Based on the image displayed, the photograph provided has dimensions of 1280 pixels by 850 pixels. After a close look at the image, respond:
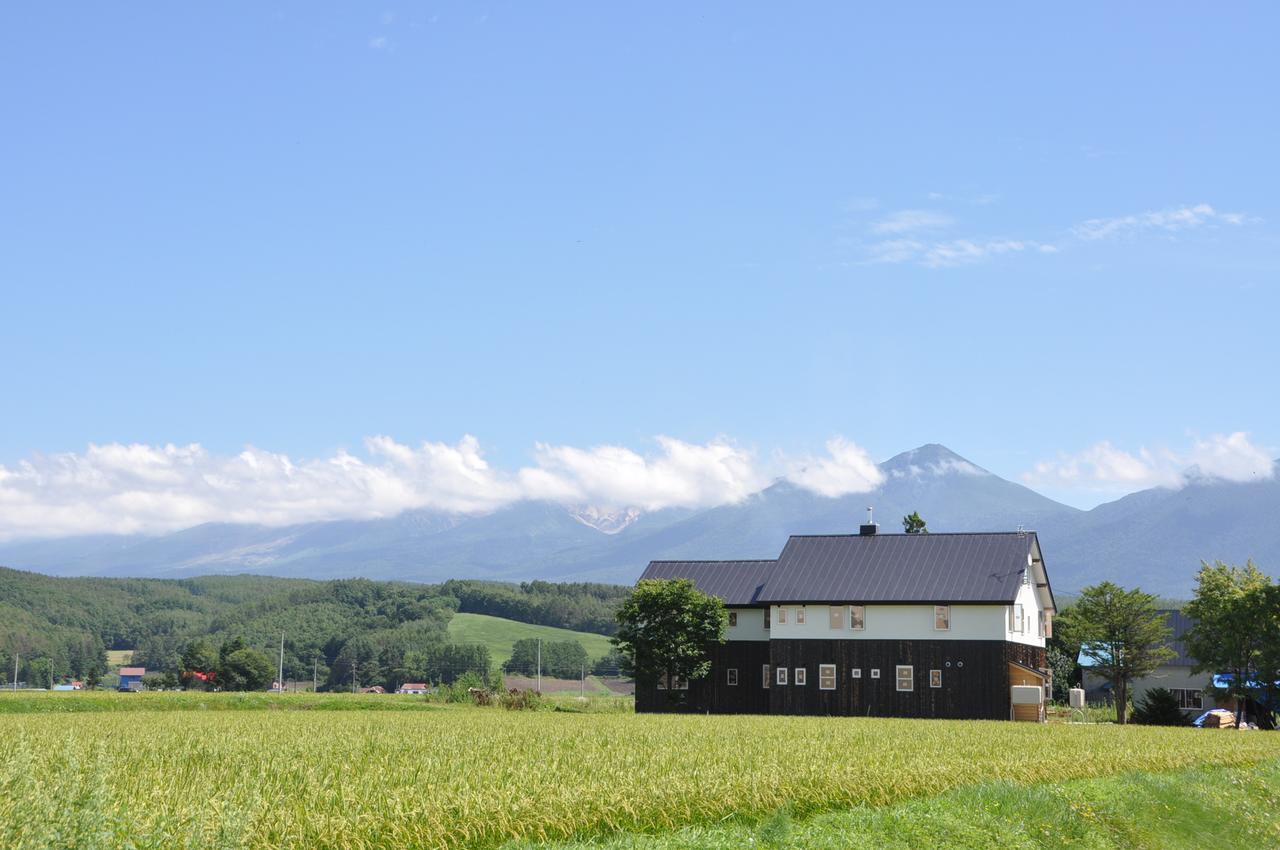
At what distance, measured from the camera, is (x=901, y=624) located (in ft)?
195

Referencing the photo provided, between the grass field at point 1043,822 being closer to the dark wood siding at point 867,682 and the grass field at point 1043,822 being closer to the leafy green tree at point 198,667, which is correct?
the dark wood siding at point 867,682

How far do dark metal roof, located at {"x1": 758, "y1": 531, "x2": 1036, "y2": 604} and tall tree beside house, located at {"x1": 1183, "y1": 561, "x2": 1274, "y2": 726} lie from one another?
8.63 m

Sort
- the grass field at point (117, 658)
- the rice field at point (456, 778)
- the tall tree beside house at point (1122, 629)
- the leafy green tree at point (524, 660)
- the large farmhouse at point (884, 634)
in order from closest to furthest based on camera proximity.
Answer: the rice field at point (456, 778)
the large farmhouse at point (884, 634)
the tall tree beside house at point (1122, 629)
the leafy green tree at point (524, 660)
the grass field at point (117, 658)

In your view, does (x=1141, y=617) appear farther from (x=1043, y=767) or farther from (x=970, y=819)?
(x=970, y=819)

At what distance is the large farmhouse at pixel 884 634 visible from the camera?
57750 mm

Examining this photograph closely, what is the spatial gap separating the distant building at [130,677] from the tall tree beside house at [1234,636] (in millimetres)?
141759

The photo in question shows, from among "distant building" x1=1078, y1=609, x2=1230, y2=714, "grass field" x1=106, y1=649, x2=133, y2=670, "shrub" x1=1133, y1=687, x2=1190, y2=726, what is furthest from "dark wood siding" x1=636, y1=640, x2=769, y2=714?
"grass field" x1=106, y1=649, x2=133, y2=670

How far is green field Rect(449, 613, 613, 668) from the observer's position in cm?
18050

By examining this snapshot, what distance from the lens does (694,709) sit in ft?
210

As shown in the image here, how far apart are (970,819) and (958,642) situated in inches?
1627

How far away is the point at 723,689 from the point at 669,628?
447cm

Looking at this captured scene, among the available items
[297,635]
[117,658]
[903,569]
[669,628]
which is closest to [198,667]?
[297,635]

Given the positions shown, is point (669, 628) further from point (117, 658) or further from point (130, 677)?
point (117, 658)

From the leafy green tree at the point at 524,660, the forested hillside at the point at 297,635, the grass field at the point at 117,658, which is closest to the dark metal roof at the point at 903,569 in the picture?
the forested hillside at the point at 297,635
